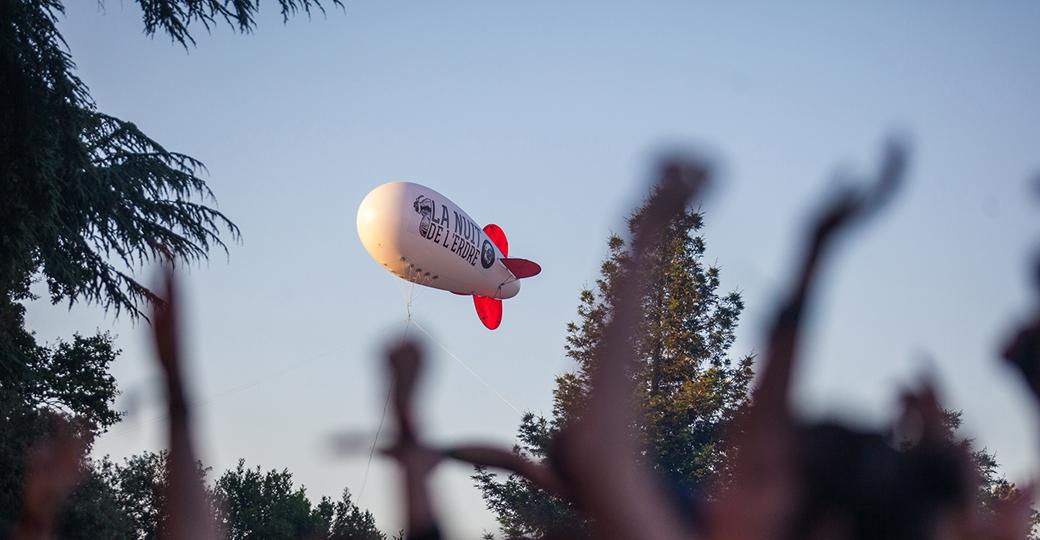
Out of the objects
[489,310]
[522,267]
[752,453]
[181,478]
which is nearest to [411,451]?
[181,478]

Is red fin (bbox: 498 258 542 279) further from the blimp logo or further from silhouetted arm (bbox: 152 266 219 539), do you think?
silhouetted arm (bbox: 152 266 219 539)

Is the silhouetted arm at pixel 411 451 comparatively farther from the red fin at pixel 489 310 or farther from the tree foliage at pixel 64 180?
the red fin at pixel 489 310

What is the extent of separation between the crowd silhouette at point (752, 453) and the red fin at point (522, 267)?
26801 mm

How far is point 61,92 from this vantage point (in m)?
11.3

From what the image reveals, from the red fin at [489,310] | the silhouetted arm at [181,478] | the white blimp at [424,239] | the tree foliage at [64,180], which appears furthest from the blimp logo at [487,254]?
the silhouetted arm at [181,478]

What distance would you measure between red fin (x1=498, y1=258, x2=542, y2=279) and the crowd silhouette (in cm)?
2680

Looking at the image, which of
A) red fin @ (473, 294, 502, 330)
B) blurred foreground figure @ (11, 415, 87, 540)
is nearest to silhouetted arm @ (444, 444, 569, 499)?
blurred foreground figure @ (11, 415, 87, 540)

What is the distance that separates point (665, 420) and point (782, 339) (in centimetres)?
3446

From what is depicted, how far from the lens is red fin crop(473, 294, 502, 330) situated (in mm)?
31406

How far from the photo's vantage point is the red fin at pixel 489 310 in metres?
31.4

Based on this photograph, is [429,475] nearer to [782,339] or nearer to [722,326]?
[782,339]

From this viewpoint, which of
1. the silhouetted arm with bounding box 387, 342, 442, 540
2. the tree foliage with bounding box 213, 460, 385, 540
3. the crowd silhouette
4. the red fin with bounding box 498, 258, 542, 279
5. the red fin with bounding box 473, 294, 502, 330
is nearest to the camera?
the crowd silhouette

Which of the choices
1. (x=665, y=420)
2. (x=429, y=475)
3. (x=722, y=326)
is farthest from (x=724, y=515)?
(x=722, y=326)

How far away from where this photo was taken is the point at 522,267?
29.4 metres
